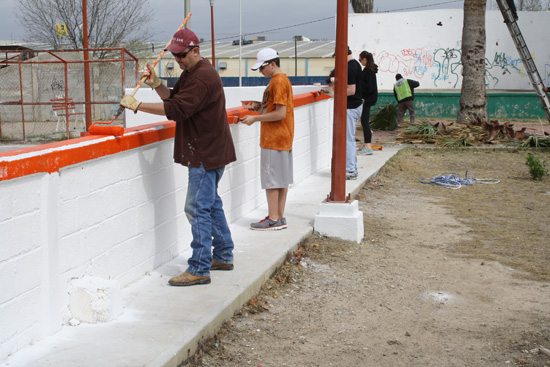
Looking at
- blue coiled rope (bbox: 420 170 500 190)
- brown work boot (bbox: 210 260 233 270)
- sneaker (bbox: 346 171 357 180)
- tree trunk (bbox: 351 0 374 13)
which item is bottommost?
blue coiled rope (bbox: 420 170 500 190)

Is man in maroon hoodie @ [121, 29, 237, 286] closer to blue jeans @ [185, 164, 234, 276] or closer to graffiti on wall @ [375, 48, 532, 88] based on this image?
blue jeans @ [185, 164, 234, 276]

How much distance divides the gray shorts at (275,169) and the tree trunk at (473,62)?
38.9ft

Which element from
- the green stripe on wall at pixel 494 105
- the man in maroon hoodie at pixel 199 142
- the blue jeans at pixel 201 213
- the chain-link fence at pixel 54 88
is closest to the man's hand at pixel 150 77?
the man in maroon hoodie at pixel 199 142

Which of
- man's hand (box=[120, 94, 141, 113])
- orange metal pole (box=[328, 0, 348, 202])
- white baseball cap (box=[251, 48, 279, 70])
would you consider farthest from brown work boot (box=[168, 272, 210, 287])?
orange metal pole (box=[328, 0, 348, 202])

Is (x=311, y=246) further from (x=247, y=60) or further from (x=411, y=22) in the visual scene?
(x=247, y=60)

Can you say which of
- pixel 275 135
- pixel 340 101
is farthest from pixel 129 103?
pixel 340 101

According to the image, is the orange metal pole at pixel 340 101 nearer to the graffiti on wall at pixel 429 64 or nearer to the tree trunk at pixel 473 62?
the tree trunk at pixel 473 62

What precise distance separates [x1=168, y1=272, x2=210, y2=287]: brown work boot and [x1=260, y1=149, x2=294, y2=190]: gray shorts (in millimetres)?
1829

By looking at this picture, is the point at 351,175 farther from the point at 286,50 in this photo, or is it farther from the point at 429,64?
the point at 286,50

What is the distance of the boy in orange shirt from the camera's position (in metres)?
6.41

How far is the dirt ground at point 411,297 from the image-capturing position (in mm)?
4312

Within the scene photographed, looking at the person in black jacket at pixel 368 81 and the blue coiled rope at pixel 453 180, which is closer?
the blue coiled rope at pixel 453 180

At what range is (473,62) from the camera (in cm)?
Answer: 1756

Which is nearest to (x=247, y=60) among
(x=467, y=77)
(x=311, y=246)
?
(x=467, y=77)
